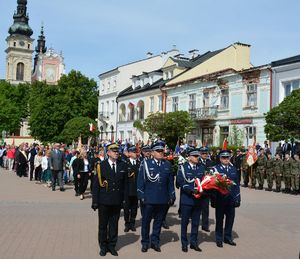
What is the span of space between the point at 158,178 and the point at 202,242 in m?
1.77

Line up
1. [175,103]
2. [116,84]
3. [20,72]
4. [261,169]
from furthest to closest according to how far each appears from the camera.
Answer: [20,72] < [116,84] < [175,103] < [261,169]

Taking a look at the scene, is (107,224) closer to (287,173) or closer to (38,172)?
(287,173)

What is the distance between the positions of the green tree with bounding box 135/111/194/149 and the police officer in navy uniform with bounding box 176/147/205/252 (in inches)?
1030

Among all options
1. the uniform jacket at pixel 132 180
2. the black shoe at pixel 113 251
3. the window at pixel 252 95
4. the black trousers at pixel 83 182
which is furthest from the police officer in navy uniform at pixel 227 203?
the window at pixel 252 95

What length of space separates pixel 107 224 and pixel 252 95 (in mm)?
26579

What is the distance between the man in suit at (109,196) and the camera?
7684mm

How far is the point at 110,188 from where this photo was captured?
773 centimetres

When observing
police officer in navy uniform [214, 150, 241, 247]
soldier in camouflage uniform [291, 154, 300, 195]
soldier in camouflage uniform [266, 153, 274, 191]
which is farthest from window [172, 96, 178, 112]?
police officer in navy uniform [214, 150, 241, 247]

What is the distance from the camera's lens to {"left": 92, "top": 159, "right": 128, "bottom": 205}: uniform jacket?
25.2ft

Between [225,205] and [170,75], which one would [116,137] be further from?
[225,205]

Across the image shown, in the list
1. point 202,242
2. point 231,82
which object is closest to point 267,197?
point 202,242

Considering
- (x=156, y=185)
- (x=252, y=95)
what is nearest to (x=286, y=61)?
(x=252, y=95)

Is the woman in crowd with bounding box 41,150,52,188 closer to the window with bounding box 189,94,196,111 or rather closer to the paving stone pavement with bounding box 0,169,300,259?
the paving stone pavement with bounding box 0,169,300,259

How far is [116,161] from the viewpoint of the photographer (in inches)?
312
